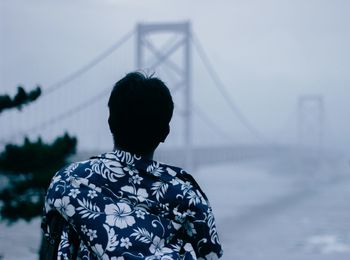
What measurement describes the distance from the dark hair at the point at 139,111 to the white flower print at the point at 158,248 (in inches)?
5.6

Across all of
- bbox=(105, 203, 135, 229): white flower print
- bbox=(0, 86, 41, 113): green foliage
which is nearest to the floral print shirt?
bbox=(105, 203, 135, 229): white flower print

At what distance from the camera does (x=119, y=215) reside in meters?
0.84

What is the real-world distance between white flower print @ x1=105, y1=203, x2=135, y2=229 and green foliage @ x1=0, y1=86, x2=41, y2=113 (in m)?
1.98

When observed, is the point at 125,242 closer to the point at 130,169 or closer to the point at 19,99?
the point at 130,169

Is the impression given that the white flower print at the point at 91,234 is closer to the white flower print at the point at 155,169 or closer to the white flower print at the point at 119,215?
the white flower print at the point at 119,215

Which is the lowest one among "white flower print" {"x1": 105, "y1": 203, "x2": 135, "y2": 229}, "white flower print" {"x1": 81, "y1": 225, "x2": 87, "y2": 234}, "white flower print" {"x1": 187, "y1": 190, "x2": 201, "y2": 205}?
"white flower print" {"x1": 81, "y1": 225, "x2": 87, "y2": 234}

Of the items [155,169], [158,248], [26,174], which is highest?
[155,169]

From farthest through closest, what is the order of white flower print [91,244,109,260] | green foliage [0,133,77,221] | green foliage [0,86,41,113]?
1. green foliage [0,133,77,221]
2. green foliage [0,86,41,113]
3. white flower print [91,244,109,260]

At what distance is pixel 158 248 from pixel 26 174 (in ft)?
7.02

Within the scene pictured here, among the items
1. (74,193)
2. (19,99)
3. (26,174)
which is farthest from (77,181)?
(26,174)

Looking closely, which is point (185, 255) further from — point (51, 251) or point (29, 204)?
point (29, 204)

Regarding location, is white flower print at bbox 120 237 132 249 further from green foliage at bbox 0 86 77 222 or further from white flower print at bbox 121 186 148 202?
green foliage at bbox 0 86 77 222

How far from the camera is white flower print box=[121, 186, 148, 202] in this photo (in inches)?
33.9

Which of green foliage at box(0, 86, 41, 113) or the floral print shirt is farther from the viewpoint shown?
green foliage at box(0, 86, 41, 113)
